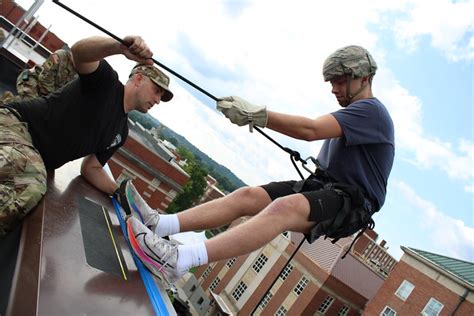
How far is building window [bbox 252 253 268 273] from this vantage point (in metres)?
32.0

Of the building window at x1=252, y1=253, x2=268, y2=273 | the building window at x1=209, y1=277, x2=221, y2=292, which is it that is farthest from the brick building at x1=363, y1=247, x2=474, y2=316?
the building window at x1=209, y1=277, x2=221, y2=292

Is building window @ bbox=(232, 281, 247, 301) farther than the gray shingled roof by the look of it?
Yes

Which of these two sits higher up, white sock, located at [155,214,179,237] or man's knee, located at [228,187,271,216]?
man's knee, located at [228,187,271,216]

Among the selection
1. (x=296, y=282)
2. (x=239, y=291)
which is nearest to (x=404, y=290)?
(x=296, y=282)

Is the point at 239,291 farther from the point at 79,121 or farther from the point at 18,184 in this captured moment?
the point at 18,184

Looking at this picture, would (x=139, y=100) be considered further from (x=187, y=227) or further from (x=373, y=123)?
(x=373, y=123)

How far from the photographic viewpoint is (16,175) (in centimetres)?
240

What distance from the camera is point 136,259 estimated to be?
2590mm

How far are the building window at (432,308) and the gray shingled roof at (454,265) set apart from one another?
79.4 inches

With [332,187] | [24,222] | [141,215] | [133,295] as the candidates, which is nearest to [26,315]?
[133,295]

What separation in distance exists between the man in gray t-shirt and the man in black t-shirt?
0.55 metres

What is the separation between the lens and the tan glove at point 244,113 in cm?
276

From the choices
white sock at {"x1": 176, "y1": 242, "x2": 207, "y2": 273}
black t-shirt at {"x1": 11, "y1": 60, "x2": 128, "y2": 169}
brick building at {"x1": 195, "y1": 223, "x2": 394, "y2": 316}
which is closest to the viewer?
white sock at {"x1": 176, "y1": 242, "x2": 207, "y2": 273}

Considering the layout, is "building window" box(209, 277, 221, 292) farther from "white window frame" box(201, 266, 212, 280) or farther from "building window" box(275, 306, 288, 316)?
"building window" box(275, 306, 288, 316)
